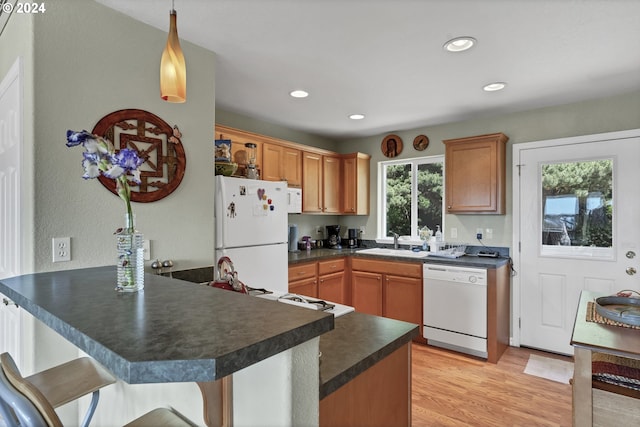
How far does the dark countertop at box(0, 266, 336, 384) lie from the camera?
641 millimetres

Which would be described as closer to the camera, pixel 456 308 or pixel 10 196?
pixel 10 196

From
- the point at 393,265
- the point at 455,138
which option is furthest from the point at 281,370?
the point at 455,138

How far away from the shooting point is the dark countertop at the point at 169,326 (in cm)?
64

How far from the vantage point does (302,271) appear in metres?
3.54

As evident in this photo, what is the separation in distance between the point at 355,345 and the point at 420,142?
3467 millimetres

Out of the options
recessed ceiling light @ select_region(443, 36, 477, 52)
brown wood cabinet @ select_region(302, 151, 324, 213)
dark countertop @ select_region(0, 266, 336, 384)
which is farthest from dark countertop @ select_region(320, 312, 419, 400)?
brown wood cabinet @ select_region(302, 151, 324, 213)

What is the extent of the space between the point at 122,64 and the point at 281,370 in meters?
1.86

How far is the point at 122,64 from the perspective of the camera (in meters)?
1.88

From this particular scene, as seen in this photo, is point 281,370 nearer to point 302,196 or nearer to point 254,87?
point 254,87

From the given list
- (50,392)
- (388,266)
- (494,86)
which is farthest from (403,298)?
(50,392)

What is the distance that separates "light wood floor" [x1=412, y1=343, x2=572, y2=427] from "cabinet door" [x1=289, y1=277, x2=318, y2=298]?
3.91 feet

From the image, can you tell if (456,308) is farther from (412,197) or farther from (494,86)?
(494,86)

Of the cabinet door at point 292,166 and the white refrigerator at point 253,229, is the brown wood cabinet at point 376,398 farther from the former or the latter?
the cabinet door at point 292,166

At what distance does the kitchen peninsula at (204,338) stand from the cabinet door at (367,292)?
2605mm
